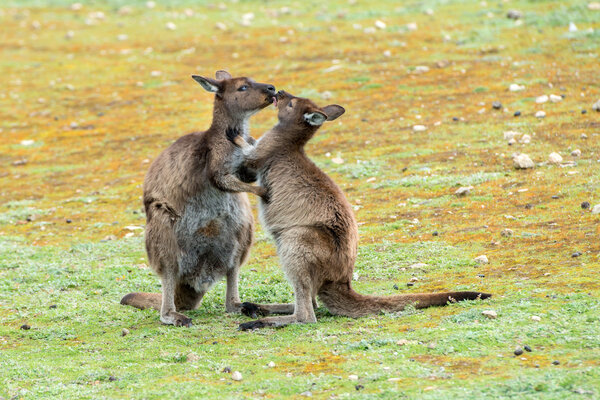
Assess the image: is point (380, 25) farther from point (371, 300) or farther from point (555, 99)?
point (371, 300)

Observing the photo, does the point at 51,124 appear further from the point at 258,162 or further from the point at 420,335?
the point at 420,335

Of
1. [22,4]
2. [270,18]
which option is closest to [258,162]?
[270,18]

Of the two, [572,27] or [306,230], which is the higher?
[572,27]

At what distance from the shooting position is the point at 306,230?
6863 millimetres

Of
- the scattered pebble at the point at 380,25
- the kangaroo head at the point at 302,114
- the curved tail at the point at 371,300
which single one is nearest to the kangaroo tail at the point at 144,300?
the curved tail at the point at 371,300

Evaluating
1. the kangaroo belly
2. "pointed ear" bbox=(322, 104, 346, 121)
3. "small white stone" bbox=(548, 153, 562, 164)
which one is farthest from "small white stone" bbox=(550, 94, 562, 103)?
the kangaroo belly

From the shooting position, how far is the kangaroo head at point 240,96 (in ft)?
26.2

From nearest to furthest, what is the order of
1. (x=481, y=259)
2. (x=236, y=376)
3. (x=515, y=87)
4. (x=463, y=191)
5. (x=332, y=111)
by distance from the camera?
(x=236, y=376), (x=332, y=111), (x=481, y=259), (x=463, y=191), (x=515, y=87)

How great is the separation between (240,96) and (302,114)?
28.9 inches

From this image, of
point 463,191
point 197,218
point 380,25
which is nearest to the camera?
point 197,218

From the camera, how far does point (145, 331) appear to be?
714 centimetres

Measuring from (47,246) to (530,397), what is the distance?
799cm

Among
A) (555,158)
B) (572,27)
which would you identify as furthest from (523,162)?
(572,27)

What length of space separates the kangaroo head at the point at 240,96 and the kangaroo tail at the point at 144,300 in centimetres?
196
